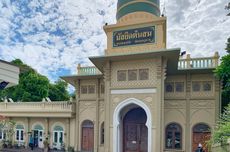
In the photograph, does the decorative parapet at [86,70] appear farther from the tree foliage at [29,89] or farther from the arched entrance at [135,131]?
the tree foliage at [29,89]

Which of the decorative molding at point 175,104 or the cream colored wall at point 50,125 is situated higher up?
the decorative molding at point 175,104

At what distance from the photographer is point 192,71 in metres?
17.7

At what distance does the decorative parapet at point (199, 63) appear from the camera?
17.6 metres

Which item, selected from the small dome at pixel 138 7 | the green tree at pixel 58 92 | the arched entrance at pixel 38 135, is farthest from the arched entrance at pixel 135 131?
the green tree at pixel 58 92

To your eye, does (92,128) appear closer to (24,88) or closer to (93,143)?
(93,143)

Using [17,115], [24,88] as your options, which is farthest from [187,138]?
[24,88]

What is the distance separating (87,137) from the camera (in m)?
21.1

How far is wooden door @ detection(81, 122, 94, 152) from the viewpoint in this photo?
822 inches

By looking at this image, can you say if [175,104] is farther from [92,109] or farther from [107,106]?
[92,109]

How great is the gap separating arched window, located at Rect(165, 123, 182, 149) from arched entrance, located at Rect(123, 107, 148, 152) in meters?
1.47

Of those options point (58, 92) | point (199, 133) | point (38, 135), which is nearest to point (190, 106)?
point (199, 133)

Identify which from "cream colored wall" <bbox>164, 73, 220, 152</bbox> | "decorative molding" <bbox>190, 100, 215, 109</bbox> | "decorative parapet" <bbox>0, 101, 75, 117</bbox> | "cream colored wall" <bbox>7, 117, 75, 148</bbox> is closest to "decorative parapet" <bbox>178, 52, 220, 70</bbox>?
"cream colored wall" <bbox>164, 73, 220, 152</bbox>

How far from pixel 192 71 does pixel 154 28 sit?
12.9ft

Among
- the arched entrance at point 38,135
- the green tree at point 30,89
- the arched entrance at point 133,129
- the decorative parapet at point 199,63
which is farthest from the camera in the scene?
the green tree at point 30,89
